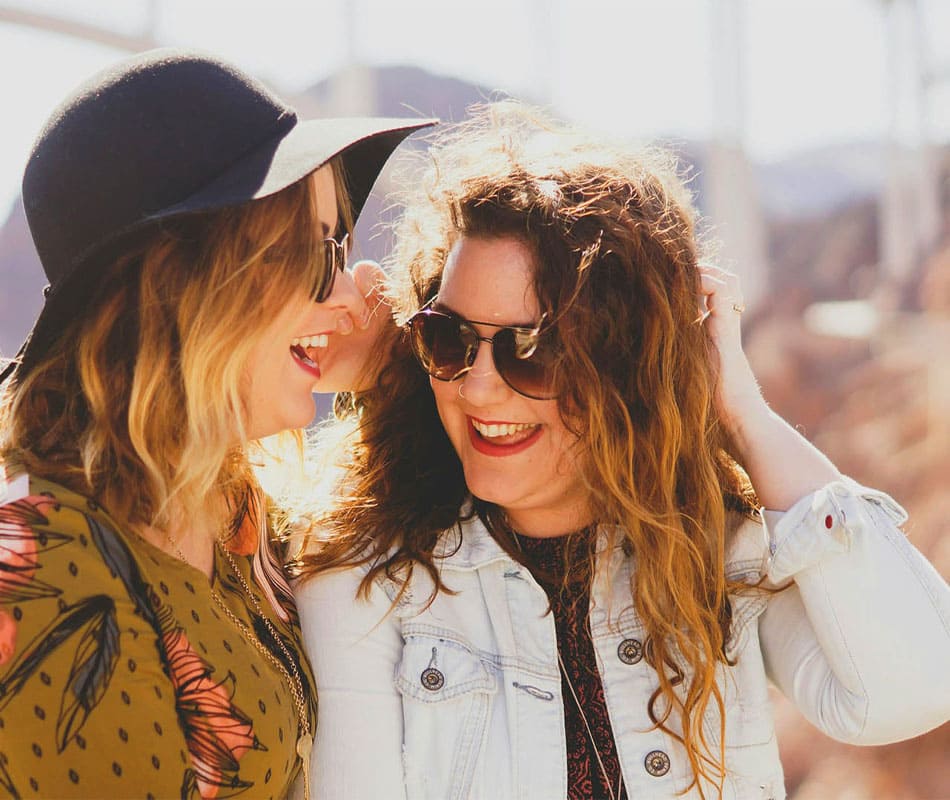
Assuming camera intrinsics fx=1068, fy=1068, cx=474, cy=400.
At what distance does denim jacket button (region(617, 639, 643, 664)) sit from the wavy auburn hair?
89 centimetres

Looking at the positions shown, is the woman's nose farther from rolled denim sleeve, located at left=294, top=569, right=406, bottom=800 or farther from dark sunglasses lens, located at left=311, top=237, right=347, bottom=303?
rolled denim sleeve, located at left=294, top=569, right=406, bottom=800

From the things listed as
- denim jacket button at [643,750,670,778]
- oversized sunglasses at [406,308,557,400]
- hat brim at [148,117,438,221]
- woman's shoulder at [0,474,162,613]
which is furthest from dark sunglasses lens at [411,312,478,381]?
denim jacket button at [643,750,670,778]

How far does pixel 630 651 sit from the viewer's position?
82.4 inches

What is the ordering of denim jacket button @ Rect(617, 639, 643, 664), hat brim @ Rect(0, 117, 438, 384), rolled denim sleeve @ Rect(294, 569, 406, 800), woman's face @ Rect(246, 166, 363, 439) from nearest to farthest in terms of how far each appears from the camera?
hat brim @ Rect(0, 117, 438, 384) → woman's face @ Rect(246, 166, 363, 439) → rolled denim sleeve @ Rect(294, 569, 406, 800) → denim jacket button @ Rect(617, 639, 643, 664)

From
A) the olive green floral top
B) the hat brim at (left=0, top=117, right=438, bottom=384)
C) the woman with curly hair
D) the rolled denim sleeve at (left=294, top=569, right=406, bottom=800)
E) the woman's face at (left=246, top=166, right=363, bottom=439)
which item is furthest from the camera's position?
the woman with curly hair

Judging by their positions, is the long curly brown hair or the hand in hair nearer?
the long curly brown hair

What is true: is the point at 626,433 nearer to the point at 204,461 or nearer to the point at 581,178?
the point at 581,178

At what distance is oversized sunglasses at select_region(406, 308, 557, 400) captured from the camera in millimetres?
1972

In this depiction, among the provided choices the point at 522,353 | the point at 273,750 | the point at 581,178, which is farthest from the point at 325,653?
the point at 581,178

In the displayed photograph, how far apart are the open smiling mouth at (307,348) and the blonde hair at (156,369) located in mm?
249

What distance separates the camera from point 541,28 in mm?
6617

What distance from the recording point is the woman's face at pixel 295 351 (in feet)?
5.79

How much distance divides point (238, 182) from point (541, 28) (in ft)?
17.9

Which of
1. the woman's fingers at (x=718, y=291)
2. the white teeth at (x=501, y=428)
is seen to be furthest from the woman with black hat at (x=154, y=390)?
the woman's fingers at (x=718, y=291)
